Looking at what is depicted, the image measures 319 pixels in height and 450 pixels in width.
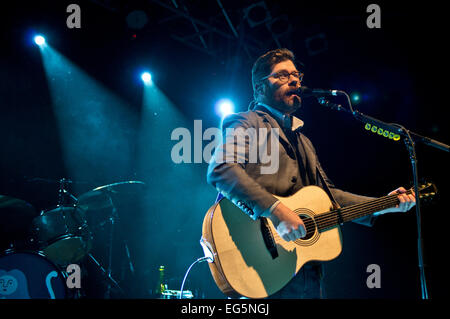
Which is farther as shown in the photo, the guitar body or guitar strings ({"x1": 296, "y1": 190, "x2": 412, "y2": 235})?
guitar strings ({"x1": 296, "y1": 190, "x2": 412, "y2": 235})

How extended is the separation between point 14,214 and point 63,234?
0.72 metres

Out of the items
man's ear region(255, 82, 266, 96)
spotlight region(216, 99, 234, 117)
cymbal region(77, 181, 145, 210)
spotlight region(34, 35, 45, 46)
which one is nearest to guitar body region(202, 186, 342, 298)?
man's ear region(255, 82, 266, 96)

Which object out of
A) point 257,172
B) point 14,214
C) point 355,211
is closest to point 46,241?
point 14,214

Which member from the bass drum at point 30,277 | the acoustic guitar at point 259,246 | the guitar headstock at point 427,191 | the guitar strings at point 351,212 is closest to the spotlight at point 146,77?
the bass drum at point 30,277

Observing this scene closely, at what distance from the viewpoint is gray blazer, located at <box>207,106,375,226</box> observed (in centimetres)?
205

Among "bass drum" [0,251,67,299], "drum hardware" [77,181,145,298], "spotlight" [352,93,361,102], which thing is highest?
"spotlight" [352,93,361,102]

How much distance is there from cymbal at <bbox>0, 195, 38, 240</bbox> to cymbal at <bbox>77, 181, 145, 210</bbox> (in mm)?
663

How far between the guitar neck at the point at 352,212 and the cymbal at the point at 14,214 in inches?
158

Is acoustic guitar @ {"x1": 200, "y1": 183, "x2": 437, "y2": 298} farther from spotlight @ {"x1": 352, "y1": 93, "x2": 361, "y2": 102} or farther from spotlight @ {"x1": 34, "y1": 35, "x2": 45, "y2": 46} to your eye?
spotlight @ {"x1": 34, "y1": 35, "x2": 45, "y2": 46}

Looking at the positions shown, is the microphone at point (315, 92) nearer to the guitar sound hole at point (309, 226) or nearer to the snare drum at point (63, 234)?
the guitar sound hole at point (309, 226)

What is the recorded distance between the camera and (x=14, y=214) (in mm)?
4352

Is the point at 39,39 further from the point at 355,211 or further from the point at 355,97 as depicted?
the point at 355,211

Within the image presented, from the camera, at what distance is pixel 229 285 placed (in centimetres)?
191

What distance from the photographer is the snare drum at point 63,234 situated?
4.30m
